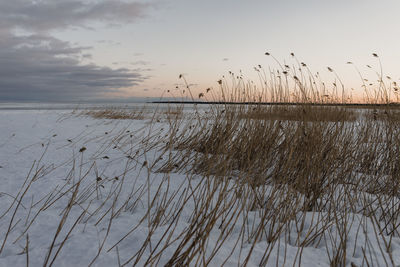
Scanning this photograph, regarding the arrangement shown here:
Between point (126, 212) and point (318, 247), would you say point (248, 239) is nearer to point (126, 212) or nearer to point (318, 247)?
point (318, 247)

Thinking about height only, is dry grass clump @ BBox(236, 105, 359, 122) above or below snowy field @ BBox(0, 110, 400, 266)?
above

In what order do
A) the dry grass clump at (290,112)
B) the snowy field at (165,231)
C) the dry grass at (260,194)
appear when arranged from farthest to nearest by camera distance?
1. the dry grass clump at (290,112)
2. the dry grass at (260,194)
3. the snowy field at (165,231)

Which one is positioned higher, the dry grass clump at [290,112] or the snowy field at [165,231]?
the dry grass clump at [290,112]

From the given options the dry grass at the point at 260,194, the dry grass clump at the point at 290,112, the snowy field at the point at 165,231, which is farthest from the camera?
the dry grass clump at the point at 290,112

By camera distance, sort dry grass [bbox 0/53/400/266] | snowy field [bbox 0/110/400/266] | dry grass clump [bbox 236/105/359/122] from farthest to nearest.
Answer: dry grass clump [bbox 236/105/359/122]
dry grass [bbox 0/53/400/266]
snowy field [bbox 0/110/400/266]

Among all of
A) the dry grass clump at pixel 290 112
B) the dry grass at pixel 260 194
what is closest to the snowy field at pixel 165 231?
the dry grass at pixel 260 194

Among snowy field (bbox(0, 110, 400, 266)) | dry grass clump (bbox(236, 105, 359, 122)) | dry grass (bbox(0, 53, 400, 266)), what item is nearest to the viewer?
snowy field (bbox(0, 110, 400, 266))

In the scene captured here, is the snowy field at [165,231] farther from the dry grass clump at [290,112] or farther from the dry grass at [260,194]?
the dry grass clump at [290,112]

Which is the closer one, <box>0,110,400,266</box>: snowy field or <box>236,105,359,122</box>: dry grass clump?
Result: <box>0,110,400,266</box>: snowy field

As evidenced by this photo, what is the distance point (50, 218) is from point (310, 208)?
180cm

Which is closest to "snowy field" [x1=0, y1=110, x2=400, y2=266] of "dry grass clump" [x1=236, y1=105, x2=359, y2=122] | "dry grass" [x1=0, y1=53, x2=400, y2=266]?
"dry grass" [x1=0, y1=53, x2=400, y2=266]

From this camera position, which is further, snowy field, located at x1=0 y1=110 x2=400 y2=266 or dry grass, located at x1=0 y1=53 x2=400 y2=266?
dry grass, located at x1=0 y1=53 x2=400 y2=266

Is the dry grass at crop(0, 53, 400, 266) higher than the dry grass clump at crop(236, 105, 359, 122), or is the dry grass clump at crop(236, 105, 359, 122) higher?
the dry grass clump at crop(236, 105, 359, 122)

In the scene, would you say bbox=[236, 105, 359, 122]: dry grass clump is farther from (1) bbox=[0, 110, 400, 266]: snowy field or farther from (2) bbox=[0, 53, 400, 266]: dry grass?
(1) bbox=[0, 110, 400, 266]: snowy field
